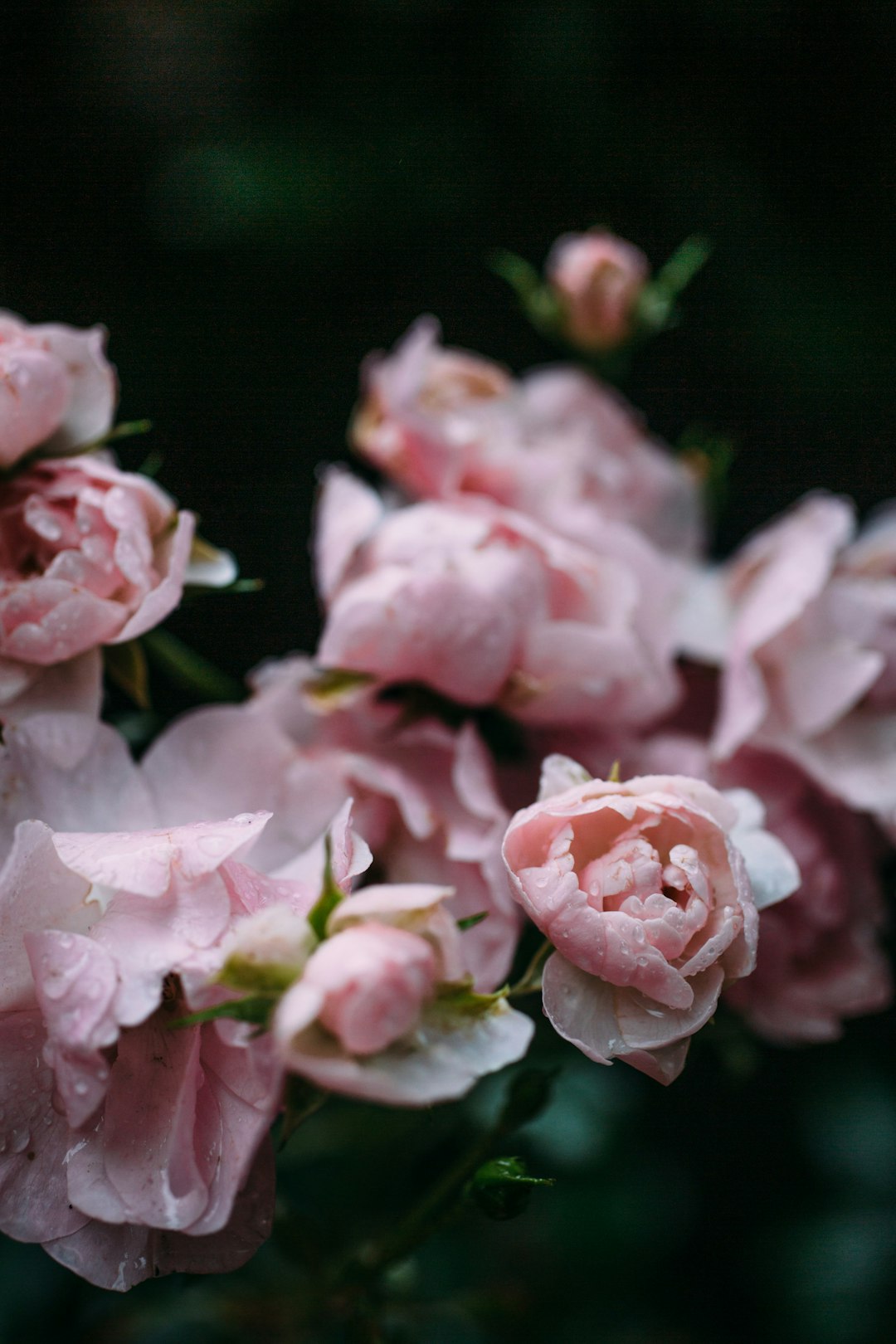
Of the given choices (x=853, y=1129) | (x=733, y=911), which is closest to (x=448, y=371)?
(x=733, y=911)

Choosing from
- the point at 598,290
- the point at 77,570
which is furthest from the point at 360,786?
the point at 598,290

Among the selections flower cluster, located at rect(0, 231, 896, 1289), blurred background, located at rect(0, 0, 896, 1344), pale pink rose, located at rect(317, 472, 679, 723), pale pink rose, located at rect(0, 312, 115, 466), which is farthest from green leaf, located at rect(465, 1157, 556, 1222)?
blurred background, located at rect(0, 0, 896, 1344)

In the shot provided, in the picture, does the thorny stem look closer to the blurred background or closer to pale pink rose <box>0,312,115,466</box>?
pale pink rose <box>0,312,115,466</box>

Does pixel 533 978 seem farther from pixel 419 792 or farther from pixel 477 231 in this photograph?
pixel 477 231

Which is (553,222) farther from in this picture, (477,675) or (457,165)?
(477,675)

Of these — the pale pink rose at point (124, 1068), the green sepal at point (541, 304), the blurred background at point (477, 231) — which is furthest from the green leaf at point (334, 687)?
the blurred background at point (477, 231)
